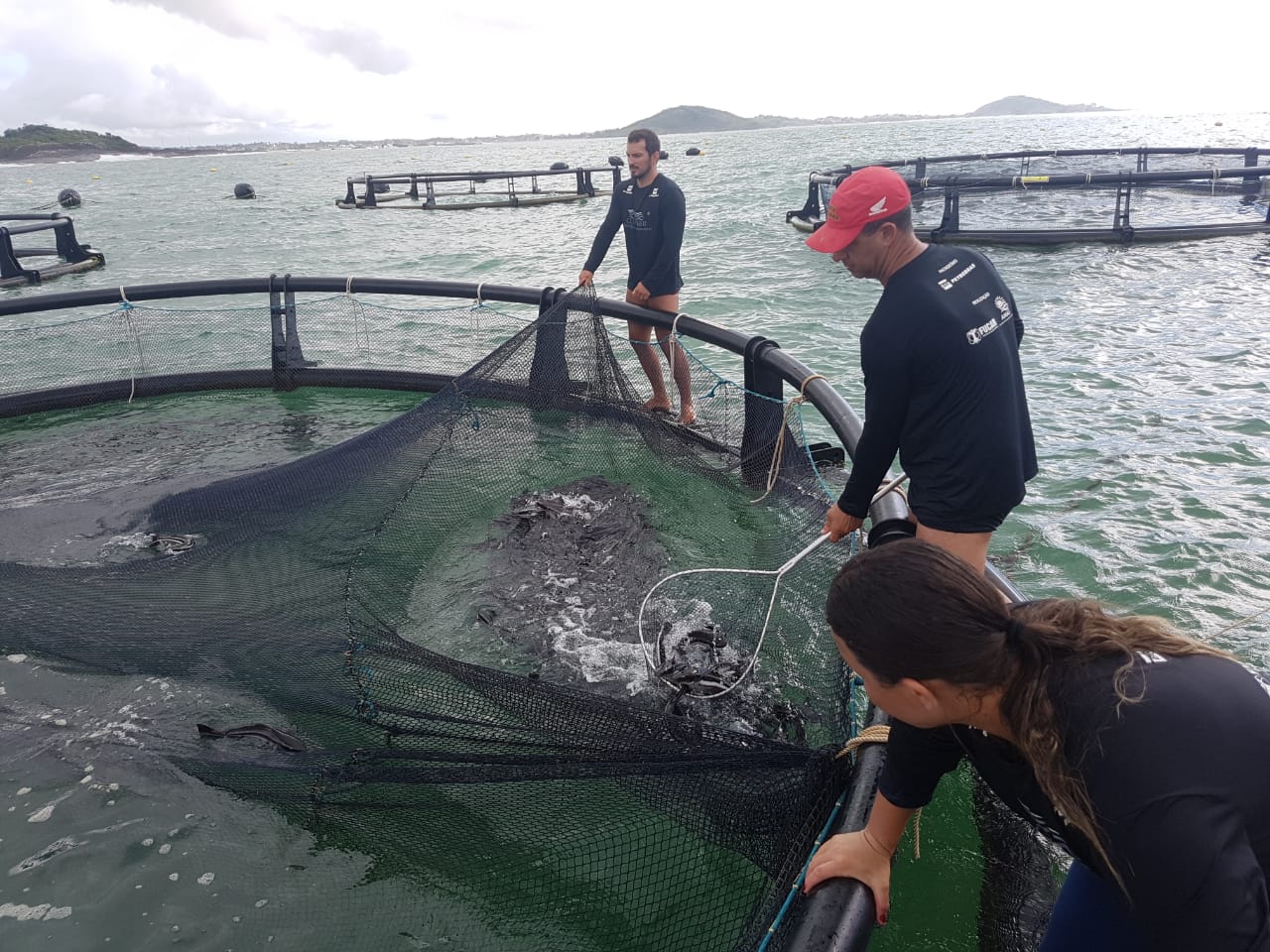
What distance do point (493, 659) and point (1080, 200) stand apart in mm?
20454

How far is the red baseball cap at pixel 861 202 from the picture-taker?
323 cm

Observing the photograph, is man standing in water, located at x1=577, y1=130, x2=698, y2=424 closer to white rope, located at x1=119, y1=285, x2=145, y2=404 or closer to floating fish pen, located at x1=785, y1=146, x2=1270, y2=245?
white rope, located at x1=119, y1=285, x2=145, y2=404

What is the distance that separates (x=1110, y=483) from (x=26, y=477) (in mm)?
8826

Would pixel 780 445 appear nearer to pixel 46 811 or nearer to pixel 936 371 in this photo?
pixel 936 371

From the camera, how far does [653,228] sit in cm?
754

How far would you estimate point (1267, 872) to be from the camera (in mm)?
1437

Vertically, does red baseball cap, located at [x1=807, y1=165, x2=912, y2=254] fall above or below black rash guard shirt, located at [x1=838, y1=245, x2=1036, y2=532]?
above

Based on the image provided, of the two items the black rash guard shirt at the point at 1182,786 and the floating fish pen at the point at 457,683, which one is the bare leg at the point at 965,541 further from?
the black rash guard shirt at the point at 1182,786

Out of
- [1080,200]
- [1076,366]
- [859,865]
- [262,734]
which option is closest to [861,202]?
[859,865]

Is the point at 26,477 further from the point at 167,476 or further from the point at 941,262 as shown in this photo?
the point at 941,262

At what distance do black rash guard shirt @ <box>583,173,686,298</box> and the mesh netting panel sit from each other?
1.09 meters

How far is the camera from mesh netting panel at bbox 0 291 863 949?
9.16ft

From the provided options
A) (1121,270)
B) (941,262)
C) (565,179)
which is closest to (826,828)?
(941,262)

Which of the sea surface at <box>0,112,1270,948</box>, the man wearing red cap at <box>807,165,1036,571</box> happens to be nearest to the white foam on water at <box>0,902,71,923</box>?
the sea surface at <box>0,112,1270,948</box>
